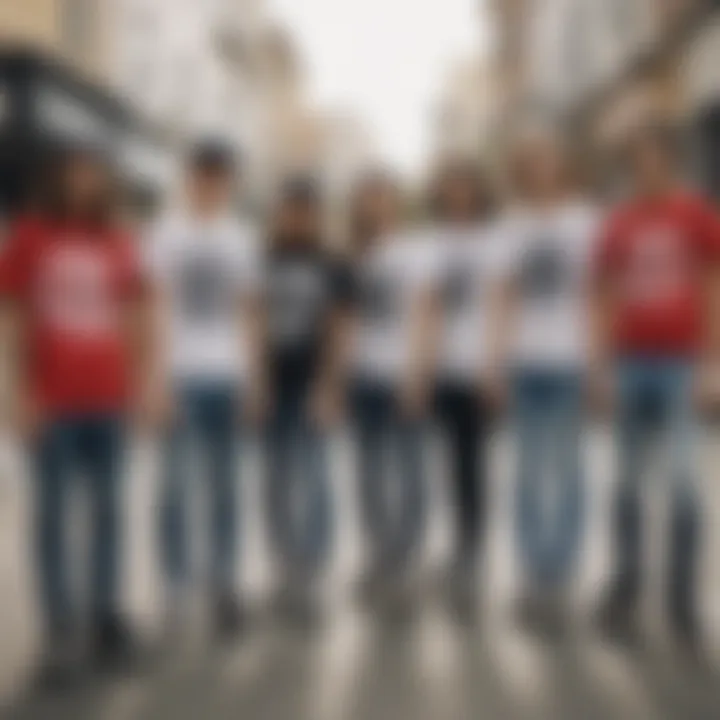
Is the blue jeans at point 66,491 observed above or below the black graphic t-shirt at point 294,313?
below

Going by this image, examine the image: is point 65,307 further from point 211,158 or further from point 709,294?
point 709,294

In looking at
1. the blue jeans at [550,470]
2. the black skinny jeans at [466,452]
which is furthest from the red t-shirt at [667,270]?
the black skinny jeans at [466,452]

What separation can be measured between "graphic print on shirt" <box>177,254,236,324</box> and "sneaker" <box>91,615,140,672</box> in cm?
65

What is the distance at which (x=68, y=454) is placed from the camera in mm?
2662

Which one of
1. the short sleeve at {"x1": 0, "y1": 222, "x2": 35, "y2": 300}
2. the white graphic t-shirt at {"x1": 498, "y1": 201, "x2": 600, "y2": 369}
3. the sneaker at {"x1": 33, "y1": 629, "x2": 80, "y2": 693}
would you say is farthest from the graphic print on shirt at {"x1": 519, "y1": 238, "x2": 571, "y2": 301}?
the sneaker at {"x1": 33, "y1": 629, "x2": 80, "y2": 693}

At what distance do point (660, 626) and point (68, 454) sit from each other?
4.05 ft

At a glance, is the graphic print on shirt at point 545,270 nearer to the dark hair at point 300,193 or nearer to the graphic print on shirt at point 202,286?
the dark hair at point 300,193

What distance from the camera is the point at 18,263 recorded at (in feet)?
8.62

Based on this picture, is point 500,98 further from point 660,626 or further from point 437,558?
point 660,626

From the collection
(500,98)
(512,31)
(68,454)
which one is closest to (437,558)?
(68,454)

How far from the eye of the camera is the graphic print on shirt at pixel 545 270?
10.0ft

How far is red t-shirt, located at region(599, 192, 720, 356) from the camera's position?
288 cm

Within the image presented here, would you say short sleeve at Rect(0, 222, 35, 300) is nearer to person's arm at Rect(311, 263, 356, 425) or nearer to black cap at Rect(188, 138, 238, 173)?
black cap at Rect(188, 138, 238, 173)

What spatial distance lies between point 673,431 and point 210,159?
1.12 meters
